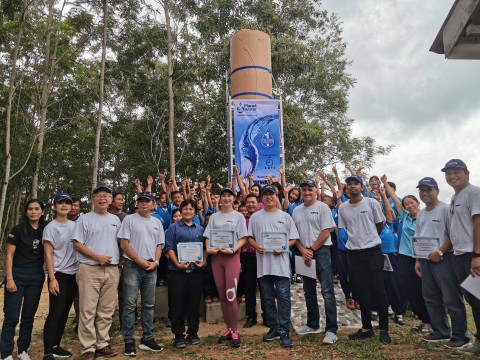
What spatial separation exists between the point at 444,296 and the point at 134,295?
142 inches

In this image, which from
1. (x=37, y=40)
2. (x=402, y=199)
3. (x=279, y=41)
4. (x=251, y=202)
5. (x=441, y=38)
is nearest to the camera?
(x=441, y=38)

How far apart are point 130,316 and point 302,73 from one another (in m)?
15.9

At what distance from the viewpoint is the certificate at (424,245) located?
4336mm

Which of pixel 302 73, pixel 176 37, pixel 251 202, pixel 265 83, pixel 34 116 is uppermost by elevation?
pixel 176 37

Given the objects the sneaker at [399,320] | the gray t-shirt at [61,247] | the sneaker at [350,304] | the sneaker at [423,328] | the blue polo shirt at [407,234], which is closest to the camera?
the gray t-shirt at [61,247]

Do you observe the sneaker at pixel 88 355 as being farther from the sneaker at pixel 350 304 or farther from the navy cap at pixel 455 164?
the navy cap at pixel 455 164

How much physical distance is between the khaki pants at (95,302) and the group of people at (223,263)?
1 centimetres

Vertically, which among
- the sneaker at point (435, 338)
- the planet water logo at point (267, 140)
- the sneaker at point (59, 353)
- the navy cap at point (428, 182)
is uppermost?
the planet water logo at point (267, 140)

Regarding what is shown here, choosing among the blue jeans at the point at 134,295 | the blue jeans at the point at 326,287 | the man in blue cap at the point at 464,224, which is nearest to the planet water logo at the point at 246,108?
the blue jeans at the point at 326,287

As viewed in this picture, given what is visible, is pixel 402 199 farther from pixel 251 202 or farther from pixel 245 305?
pixel 245 305

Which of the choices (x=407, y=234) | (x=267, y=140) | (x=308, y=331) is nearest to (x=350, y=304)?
(x=308, y=331)

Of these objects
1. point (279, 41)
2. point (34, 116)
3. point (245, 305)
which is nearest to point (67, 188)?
point (34, 116)

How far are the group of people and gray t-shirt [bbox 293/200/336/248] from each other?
0.01m

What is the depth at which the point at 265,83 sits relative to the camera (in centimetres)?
1116
